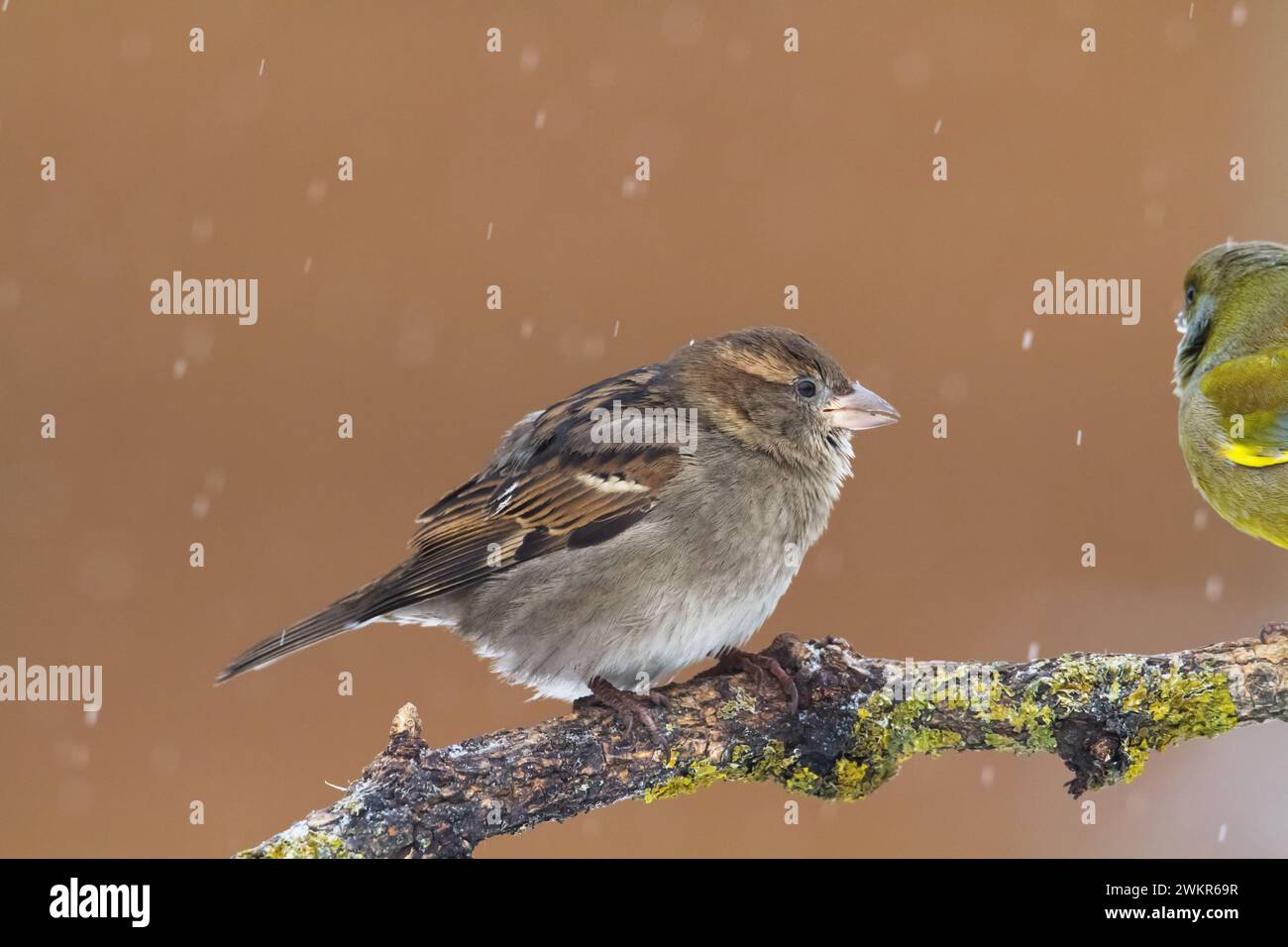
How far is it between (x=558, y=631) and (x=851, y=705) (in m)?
0.69

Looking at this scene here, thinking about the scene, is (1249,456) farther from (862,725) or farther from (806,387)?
(862,725)

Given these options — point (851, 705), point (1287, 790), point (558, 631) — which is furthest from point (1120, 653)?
point (1287, 790)

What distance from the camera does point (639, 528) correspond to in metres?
2.97

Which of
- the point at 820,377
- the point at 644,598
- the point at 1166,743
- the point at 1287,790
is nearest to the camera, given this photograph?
the point at 1166,743

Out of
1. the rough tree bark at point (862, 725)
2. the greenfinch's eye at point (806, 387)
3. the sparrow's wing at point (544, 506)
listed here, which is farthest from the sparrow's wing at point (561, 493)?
the rough tree bark at point (862, 725)

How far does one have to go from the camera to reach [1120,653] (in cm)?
266

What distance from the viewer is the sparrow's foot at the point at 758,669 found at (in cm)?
273

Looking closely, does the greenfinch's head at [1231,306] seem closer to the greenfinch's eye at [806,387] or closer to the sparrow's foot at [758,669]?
the greenfinch's eye at [806,387]

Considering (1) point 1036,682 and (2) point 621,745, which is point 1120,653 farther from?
(2) point 621,745

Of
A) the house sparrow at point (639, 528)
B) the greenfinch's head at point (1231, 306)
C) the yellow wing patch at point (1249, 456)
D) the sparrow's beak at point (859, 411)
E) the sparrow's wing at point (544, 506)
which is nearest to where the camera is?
the house sparrow at point (639, 528)

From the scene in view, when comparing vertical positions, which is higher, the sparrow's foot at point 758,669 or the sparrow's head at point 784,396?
the sparrow's head at point 784,396

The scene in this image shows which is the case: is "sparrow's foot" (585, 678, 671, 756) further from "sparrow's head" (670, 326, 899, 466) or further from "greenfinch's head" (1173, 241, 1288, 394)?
"greenfinch's head" (1173, 241, 1288, 394)

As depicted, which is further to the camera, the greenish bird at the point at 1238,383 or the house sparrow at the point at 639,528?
the greenish bird at the point at 1238,383

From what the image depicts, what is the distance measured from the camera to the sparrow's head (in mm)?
3182
